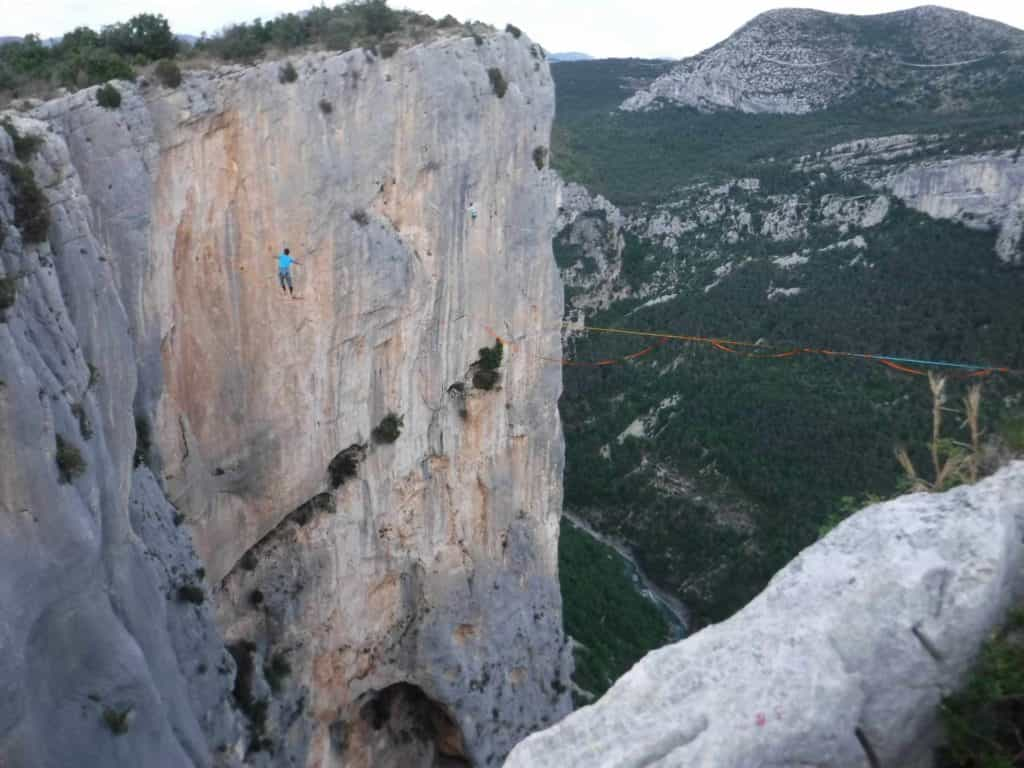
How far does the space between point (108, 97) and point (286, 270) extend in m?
3.54

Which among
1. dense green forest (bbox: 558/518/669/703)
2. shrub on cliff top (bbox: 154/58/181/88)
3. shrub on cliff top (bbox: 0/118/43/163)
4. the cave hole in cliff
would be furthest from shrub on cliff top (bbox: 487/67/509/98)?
dense green forest (bbox: 558/518/669/703)

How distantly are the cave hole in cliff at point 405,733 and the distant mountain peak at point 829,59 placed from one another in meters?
57.2

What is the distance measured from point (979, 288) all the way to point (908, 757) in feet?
125

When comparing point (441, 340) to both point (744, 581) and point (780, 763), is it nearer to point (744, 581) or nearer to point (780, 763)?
point (780, 763)

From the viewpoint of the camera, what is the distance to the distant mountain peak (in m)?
62.7

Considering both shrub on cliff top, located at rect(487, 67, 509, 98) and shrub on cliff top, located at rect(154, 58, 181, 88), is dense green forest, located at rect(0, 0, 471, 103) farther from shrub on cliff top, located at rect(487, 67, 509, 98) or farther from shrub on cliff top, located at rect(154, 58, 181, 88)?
shrub on cliff top, located at rect(487, 67, 509, 98)

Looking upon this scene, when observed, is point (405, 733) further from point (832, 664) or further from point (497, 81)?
point (832, 664)

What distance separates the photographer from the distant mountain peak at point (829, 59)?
6269 centimetres

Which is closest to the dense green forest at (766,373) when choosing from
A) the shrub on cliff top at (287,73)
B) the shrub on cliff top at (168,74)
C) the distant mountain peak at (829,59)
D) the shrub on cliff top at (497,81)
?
the distant mountain peak at (829,59)

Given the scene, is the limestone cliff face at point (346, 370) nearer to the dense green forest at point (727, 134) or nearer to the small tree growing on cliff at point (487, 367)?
the small tree growing on cliff at point (487, 367)

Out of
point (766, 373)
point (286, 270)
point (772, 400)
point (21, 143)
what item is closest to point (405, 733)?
point (286, 270)

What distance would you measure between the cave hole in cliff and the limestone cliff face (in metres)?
0.06

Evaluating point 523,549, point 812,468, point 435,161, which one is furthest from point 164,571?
point 812,468

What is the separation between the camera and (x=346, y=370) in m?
15.1
